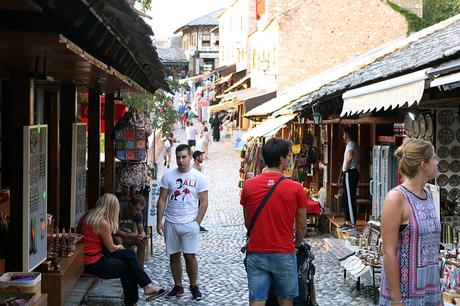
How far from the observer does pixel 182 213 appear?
29.9 feet

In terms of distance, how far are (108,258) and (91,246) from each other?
227mm

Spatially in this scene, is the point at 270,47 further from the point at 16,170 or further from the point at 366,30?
the point at 16,170

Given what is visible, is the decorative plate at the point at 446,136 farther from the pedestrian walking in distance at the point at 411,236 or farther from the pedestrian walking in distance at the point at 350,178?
the pedestrian walking in distance at the point at 411,236

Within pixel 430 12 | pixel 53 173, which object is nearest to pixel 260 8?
pixel 430 12

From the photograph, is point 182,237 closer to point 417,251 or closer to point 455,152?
point 455,152

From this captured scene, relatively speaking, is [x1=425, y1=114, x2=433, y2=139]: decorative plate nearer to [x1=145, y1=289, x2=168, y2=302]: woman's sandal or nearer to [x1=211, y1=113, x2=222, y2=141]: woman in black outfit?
[x1=145, y1=289, x2=168, y2=302]: woman's sandal

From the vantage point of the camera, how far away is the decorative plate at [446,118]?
379 inches

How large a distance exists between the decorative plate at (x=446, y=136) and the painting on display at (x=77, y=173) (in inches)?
185

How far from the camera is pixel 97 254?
27.4 ft

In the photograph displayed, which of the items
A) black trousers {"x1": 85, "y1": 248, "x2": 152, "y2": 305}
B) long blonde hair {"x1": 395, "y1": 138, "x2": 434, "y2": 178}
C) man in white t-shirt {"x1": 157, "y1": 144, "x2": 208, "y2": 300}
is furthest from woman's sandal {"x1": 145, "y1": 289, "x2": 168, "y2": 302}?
long blonde hair {"x1": 395, "y1": 138, "x2": 434, "y2": 178}

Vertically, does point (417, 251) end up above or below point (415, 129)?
below

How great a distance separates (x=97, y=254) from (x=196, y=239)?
1.29 meters

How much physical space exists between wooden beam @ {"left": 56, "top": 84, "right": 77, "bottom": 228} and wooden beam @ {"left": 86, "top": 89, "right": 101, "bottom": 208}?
903 millimetres

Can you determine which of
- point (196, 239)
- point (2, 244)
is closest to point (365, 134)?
point (196, 239)
